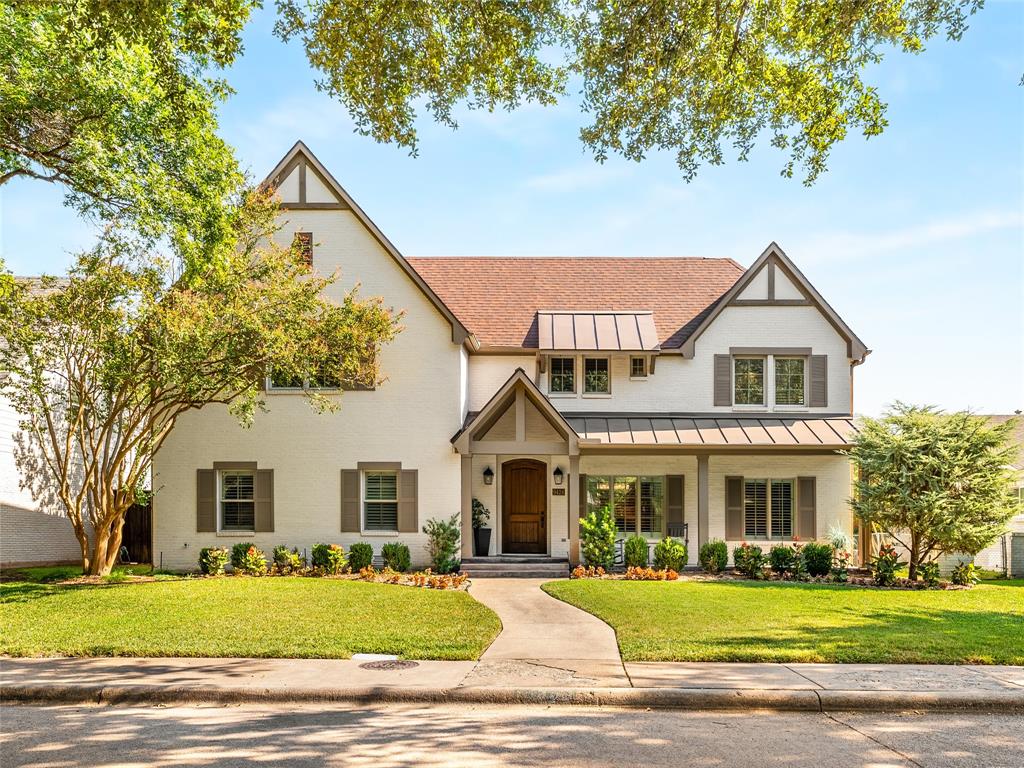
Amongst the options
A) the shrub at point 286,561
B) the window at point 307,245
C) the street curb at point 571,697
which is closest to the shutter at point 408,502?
the shrub at point 286,561

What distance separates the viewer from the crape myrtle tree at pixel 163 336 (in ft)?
47.8

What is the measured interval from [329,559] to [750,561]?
30.3ft

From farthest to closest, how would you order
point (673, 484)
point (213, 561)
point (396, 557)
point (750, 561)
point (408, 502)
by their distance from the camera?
point (673, 484) < point (408, 502) < point (396, 557) < point (750, 561) < point (213, 561)

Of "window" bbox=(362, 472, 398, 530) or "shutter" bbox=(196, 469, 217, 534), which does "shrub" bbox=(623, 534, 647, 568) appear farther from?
"shutter" bbox=(196, 469, 217, 534)

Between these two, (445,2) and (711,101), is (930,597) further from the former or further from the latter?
(445,2)

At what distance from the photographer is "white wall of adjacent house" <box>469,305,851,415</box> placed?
20969 millimetres

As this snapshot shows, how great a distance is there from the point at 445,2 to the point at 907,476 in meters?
13.6

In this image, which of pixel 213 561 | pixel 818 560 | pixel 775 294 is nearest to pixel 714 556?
pixel 818 560

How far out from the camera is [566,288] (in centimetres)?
2308

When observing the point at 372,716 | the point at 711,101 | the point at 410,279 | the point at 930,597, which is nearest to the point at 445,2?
the point at 711,101

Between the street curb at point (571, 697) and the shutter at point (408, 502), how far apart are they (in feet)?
35.4

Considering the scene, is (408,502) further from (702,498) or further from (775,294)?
(775,294)

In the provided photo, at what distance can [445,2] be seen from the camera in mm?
8680

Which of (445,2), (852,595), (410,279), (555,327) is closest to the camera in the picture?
(445,2)
